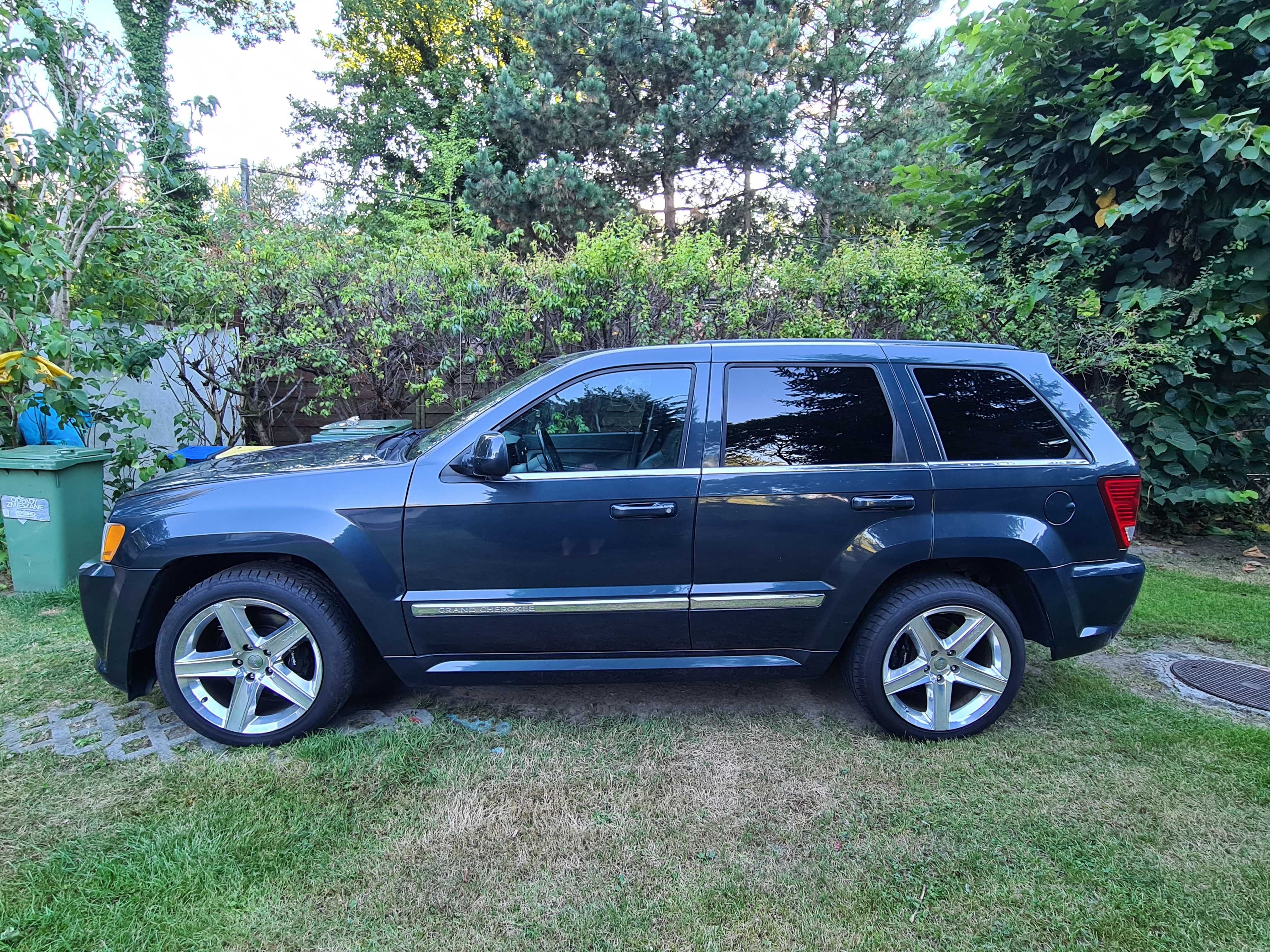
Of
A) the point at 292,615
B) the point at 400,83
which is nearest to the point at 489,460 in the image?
the point at 292,615

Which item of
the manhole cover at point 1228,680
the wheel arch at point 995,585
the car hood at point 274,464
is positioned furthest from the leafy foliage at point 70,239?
the manhole cover at point 1228,680

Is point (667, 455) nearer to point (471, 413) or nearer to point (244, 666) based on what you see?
point (471, 413)

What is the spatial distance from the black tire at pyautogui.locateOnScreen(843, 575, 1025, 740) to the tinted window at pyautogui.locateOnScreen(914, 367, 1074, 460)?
0.59 metres

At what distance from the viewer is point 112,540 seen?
279cm

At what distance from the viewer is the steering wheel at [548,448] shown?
306 cm

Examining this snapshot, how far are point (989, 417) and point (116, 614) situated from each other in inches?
153

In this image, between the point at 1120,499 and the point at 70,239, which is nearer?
the point at 1120,499

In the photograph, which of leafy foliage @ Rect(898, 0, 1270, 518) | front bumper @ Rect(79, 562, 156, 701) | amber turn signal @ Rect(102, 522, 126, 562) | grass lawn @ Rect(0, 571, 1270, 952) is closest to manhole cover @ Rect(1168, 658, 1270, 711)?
grass lawn @ Rect(0, 571, 1270, 952)

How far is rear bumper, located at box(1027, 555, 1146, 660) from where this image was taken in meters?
2.85

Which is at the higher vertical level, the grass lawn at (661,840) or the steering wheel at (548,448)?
the steering wheel at (548,448)

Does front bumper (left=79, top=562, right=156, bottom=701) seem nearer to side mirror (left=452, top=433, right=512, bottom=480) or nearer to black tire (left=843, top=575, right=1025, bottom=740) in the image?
side mirror (left=452, top=433, right=512, bottom=480)

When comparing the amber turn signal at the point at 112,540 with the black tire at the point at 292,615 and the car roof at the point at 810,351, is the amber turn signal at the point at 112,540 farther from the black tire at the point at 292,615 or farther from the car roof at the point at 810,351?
the car roof at the point at 810,351

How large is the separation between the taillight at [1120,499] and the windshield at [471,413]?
242 cm

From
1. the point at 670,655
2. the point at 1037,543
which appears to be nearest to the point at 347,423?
the point at 670,655
